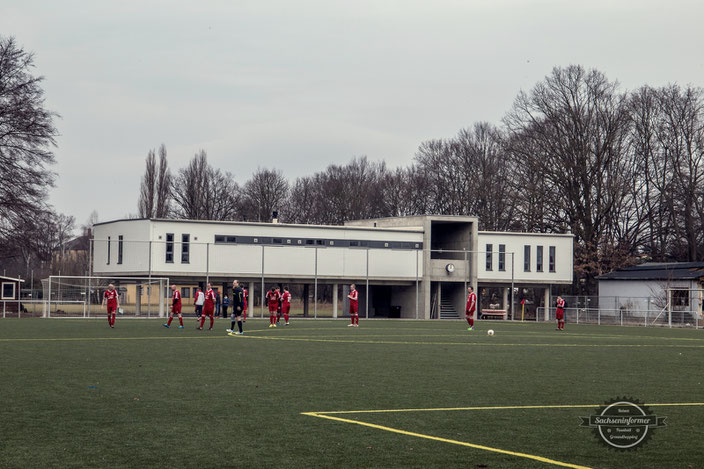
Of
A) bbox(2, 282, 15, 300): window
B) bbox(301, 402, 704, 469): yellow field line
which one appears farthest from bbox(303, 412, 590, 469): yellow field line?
bbox(2, 282, 15, 300): window

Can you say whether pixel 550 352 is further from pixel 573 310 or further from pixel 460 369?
pixel 573 310

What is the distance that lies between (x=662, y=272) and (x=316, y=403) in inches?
2175

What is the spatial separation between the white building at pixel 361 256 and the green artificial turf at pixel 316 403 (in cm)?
3669

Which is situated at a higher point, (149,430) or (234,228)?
(234,228)

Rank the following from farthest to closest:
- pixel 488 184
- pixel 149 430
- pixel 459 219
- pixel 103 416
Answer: pixel 488 184 < pixel 459 219 < pixel 103 416 < pixel 149 430

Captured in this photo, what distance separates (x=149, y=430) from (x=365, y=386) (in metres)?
5.47

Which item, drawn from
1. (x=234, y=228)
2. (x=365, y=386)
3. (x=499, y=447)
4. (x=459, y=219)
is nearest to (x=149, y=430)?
(x=499, y=447)

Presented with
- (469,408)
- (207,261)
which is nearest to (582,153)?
(207,261)

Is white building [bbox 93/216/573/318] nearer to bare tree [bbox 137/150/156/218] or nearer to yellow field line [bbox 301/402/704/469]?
bare tree [bbox 137/150/156/218]

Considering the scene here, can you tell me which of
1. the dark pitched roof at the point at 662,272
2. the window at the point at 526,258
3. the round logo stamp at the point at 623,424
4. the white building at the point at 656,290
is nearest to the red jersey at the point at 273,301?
the white building at the point at 656,290

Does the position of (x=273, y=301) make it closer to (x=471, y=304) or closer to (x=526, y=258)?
(x=471, y=304)

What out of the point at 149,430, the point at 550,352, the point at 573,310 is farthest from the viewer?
the point at 573,310

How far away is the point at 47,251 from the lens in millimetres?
54688

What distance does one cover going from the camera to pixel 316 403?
1334 centimetres
